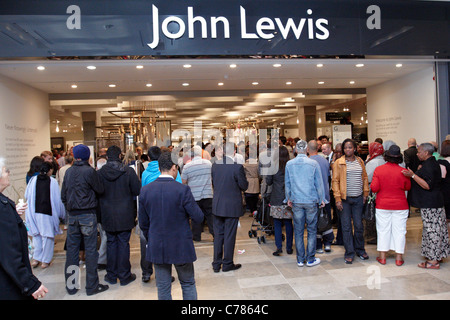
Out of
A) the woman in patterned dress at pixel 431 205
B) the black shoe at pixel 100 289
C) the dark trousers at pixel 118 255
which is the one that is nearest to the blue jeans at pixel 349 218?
the woman in patterned dress at pixel 431 205

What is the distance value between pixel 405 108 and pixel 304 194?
5.47 metres

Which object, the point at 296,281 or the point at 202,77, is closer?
the point at 296,281

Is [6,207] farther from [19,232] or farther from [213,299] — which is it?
[213,299]

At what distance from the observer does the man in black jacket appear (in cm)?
409

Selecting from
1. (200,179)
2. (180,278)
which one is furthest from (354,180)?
(180,278)

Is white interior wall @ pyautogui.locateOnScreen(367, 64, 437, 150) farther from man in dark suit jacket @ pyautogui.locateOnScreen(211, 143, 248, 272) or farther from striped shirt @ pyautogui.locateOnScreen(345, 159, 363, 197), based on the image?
man in dark suit jacket @ pyautogui.locateOnScreen(211, 143, 248, 272)

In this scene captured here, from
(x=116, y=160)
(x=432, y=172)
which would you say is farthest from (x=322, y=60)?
(x=116, y=160)

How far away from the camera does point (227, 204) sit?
436 centimetres

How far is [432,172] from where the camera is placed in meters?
4.26

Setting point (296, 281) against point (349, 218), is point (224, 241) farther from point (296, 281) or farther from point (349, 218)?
point (349, 218)

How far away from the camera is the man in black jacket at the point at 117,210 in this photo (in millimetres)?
4094

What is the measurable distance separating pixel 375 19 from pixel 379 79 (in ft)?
10.2

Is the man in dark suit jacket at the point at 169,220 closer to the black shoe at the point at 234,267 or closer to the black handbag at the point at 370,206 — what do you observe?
the black shoe at the point at 234,267

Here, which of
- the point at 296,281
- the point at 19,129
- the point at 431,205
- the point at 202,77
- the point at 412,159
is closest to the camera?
the point at 296,281
